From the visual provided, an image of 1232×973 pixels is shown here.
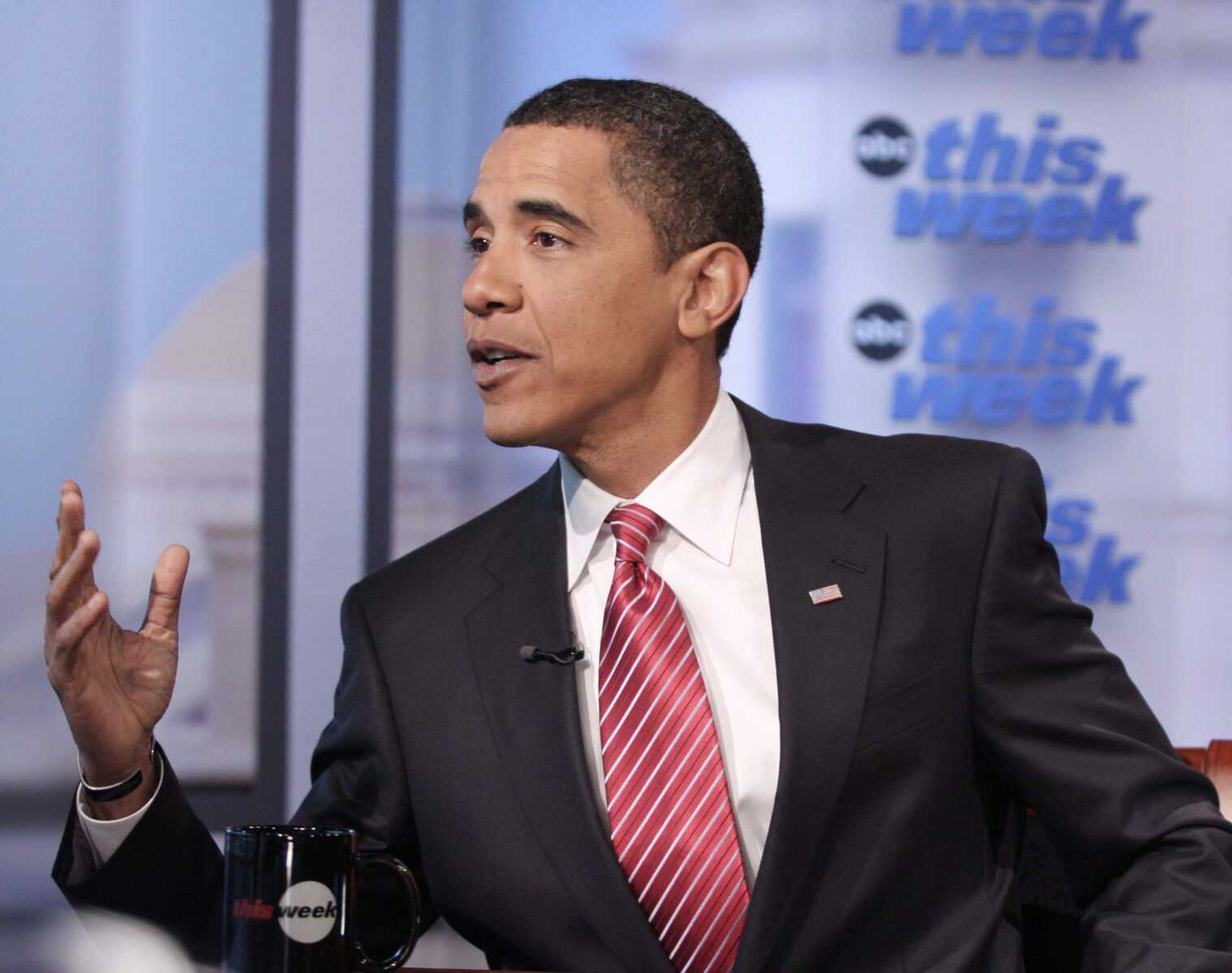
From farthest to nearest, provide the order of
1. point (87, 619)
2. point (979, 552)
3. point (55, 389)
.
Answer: point (55, 389)
point (979, 552)
point (87, 619)

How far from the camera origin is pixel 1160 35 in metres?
3.46

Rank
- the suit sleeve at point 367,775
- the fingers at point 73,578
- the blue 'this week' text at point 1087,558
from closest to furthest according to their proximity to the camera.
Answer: the fingers at point 73,578
the suit sleeve at point 367,775
the blue 'this week' text at point 1087,558

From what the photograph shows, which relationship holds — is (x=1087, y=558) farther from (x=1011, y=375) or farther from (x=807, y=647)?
(x=807, y=647)

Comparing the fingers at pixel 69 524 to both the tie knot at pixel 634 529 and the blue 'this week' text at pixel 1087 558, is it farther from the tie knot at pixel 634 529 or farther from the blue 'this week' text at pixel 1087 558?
the blue 'this week' text at pixel 1087 558

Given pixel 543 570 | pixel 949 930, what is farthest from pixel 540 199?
pixel 949 930

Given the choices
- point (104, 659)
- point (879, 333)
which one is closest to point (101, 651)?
point (104, 659)

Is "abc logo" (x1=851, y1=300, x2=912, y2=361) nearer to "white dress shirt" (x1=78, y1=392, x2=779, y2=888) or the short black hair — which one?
the short black hair

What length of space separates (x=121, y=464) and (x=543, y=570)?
1982 millimetres

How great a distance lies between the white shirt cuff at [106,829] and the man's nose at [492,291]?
24.1 inches

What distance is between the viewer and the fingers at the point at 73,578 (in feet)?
4.05

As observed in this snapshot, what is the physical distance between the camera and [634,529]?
5.31 feet

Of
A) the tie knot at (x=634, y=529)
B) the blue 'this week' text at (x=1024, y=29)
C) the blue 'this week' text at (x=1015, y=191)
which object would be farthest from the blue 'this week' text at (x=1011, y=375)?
the tie knot at (x=634, y=529)

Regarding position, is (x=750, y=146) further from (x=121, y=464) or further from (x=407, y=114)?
(x=121, y=464)

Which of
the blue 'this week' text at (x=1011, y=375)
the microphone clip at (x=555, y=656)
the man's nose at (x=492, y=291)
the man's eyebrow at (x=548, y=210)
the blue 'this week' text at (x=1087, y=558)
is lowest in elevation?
the blue 'this week' text at (x=1087, y=558)
